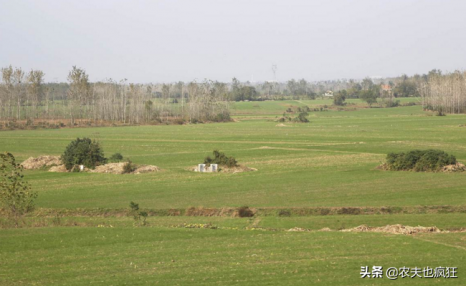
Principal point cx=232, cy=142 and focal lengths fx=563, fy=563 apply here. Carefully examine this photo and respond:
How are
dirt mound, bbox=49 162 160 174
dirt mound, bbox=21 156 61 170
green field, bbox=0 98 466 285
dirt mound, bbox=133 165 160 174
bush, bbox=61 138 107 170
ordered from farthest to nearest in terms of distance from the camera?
dirt mound, bbox=21 156 61 170, bush, bbox=61 138 107 170, dirt mound, bbox=49 162 160 174, dirt mound, bbox=133 165 160 174, green field, bbox=0 98 466 285

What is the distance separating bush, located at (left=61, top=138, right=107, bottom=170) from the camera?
5422 cm

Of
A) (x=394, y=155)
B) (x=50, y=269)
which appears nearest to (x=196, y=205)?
(x=50, y=269)

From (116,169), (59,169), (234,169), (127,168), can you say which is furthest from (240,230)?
(59,169)

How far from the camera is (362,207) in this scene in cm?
3344

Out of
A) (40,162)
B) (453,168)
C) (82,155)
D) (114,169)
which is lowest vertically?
(114,169)

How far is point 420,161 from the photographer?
160 feet

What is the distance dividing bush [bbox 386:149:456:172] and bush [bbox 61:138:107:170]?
27842 mm

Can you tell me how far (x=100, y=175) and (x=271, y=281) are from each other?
120 feet

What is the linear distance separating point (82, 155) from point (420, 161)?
103 ft

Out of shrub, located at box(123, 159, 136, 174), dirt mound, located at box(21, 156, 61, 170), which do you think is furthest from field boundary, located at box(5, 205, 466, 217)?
dirt mound, located at box(21, 156, 61, 170)

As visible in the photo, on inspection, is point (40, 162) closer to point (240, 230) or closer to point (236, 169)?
point (236, 169)

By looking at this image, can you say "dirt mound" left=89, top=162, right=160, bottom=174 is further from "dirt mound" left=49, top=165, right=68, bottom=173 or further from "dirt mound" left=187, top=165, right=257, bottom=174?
"dirt mound" left=187, top=165, right=257, bottom=174

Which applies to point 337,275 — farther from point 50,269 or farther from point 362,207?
point 362,207

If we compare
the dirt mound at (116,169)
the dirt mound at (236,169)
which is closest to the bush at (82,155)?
the dirt mound at (116,169)
